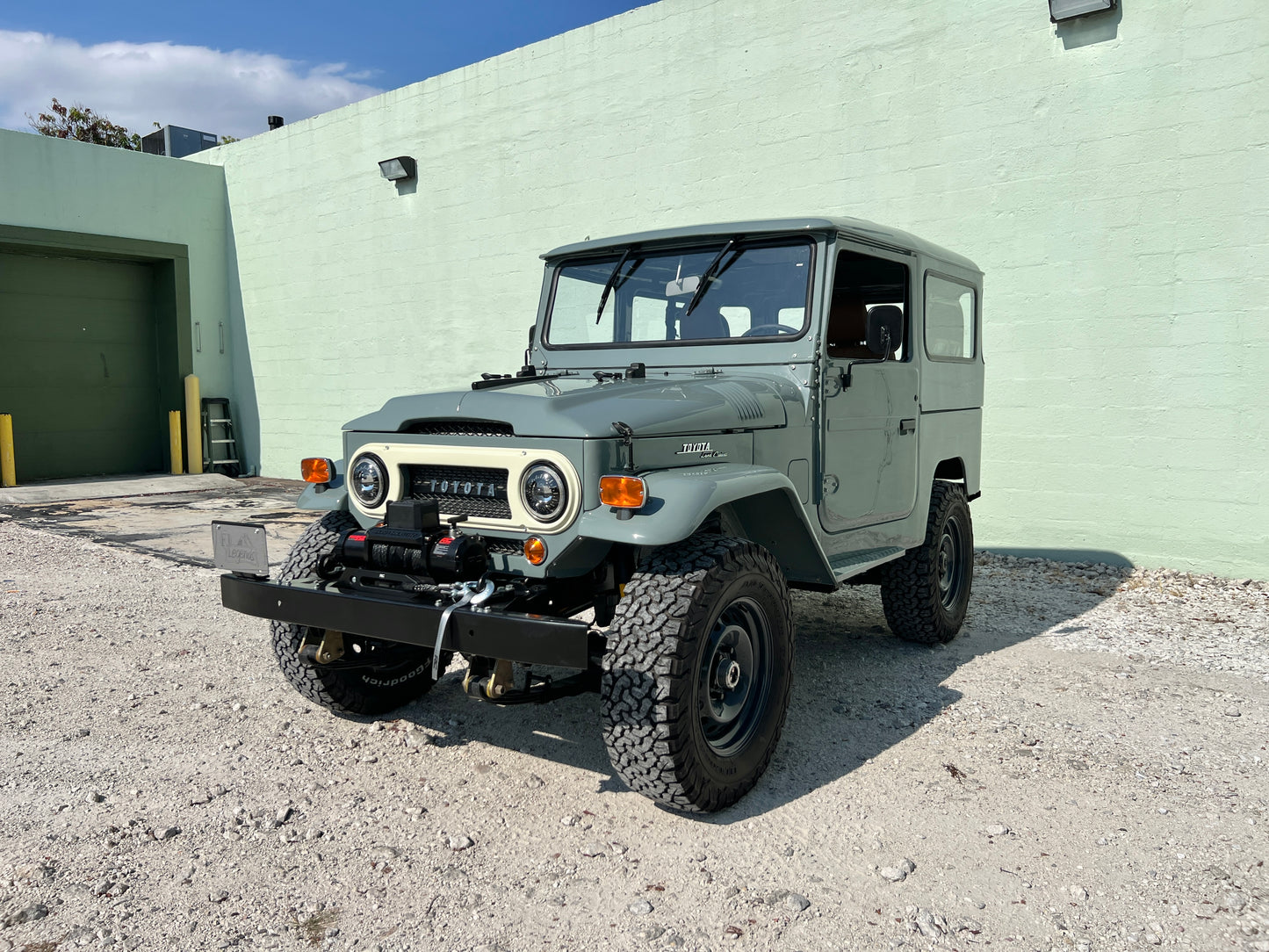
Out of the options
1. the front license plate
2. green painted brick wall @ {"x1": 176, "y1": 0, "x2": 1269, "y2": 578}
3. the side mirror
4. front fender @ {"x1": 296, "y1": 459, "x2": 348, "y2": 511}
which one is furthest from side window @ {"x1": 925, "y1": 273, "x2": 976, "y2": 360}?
the front license plate

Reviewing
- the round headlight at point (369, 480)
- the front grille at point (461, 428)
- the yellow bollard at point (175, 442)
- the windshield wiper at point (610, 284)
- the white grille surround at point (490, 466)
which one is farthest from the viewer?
the yellow bollard at point (175, 442)

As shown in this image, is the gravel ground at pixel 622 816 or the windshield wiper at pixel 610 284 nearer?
the gravel ground at pixel 622 816

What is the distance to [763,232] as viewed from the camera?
4.01 m

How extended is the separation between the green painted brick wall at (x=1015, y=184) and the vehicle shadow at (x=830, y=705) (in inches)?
58.9

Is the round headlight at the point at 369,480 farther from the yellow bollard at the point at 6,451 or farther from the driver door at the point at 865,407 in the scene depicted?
the yellow bollard at the point at 6,451

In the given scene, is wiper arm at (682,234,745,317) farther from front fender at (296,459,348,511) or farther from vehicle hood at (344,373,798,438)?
front fender at (296,459,348,511)

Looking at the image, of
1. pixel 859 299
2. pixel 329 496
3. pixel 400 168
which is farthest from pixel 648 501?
pixel 400 168

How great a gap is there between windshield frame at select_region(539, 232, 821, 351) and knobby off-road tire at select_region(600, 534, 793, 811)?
44.0 inches

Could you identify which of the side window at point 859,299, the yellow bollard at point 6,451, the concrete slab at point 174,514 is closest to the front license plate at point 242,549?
the side window at point 859,299

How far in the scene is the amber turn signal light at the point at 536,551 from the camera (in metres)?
3.05

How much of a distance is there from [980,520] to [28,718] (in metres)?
6.48

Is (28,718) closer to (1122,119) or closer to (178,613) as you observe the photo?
(178,613)

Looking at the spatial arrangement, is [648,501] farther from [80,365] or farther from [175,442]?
[80,365]

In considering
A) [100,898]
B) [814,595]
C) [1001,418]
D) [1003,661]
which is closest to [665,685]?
[100,898]
